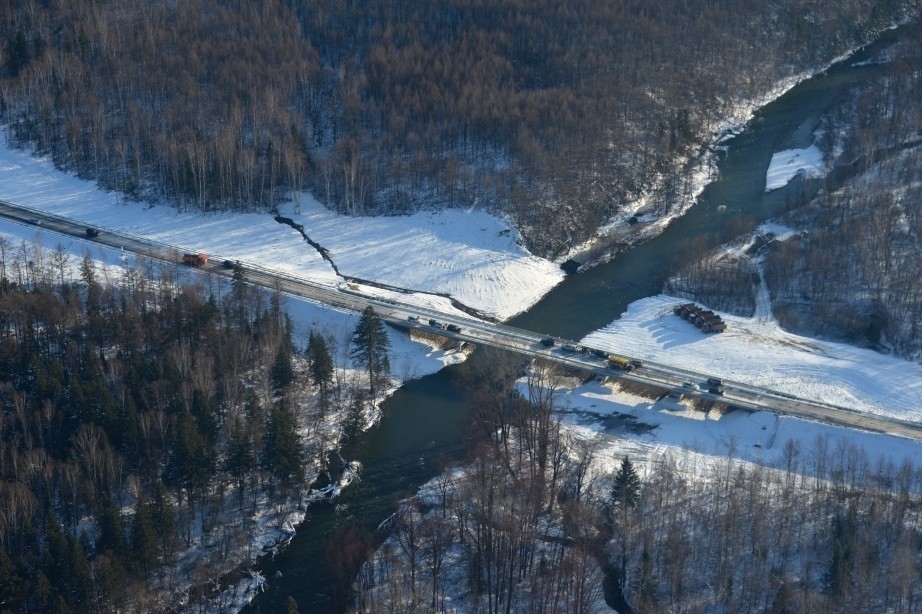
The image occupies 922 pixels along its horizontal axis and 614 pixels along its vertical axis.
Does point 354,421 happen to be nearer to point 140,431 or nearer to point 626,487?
point 140,431

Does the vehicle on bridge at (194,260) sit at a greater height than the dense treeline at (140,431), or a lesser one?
greater

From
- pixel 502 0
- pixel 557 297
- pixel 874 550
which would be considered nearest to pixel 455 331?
pixel 557 297

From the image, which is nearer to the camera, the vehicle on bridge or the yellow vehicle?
the yellow vehicle

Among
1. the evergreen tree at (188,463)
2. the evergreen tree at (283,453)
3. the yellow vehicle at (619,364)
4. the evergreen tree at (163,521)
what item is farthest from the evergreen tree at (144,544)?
the yellow vehicle at (619,364)

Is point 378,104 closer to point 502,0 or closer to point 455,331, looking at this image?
point 502,0

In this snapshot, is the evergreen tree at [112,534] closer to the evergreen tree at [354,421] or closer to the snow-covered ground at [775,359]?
the evergreen tree at [354,421]

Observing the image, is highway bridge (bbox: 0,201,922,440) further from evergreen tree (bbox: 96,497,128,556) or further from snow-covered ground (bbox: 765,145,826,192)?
snow-covered ground (bbox: 765,145,826,192)

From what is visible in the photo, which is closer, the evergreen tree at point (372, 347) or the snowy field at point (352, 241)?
the evergreen tree at point (372, 347)

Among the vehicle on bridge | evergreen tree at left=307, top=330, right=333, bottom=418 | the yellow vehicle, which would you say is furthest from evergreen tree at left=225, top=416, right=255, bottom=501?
the vehicle on bridge
